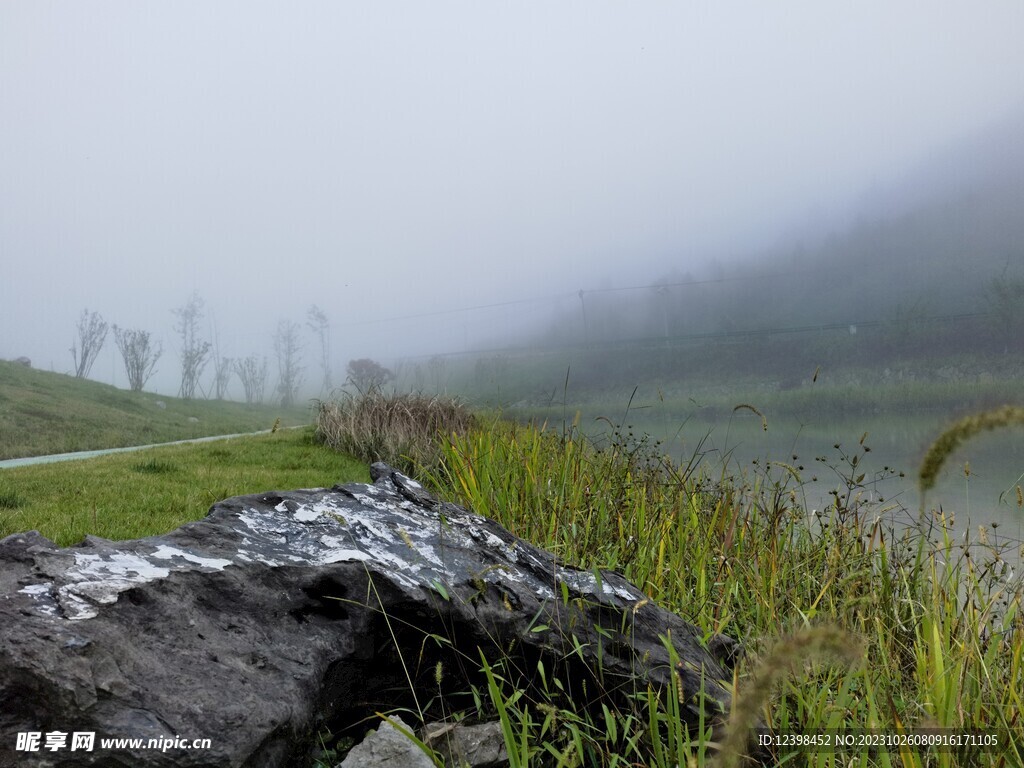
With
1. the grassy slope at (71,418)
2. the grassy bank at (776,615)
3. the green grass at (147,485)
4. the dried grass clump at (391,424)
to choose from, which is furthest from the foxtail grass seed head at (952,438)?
the grassy slope at (71,418)

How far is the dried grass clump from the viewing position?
848 cm

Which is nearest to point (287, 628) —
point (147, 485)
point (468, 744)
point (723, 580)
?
point (468, 744)

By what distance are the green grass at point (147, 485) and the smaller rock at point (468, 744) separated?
9.49 feet

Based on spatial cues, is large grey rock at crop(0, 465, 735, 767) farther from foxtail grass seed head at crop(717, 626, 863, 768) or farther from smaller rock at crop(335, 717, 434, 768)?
foxtail grass seed head at crop(717, 626, 863, 768)

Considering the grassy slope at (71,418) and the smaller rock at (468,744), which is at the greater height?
the grassy slope at (71,418)

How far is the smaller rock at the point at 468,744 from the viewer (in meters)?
1.89

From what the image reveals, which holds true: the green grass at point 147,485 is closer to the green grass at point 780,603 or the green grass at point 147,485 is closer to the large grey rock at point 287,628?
the green grass at point 780,603

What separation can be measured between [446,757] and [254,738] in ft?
2.01

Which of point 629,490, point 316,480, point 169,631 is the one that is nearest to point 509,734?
point 169,631

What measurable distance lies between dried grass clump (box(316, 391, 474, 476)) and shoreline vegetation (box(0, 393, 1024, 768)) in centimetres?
48

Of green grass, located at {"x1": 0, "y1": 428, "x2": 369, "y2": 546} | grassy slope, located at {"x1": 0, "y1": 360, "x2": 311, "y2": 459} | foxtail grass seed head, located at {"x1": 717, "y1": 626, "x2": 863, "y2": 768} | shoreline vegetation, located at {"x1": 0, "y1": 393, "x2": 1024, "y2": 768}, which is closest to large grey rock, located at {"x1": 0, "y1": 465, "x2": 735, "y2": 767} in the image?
shoreline vegetation, located at {"x1": 0, "y1": 393, "x2": 1024, "y2": 768}

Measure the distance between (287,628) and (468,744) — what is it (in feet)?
2.22

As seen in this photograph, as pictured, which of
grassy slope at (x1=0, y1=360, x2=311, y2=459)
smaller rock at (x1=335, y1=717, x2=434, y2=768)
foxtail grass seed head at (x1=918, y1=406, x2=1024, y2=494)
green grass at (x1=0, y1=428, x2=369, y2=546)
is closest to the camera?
smaller rock at (x1=335, y1=717, x2=434, y2=768)

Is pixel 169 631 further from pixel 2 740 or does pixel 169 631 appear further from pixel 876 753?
pixel 876 753
